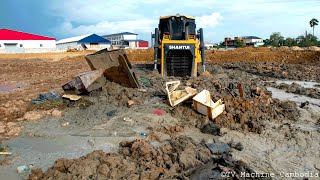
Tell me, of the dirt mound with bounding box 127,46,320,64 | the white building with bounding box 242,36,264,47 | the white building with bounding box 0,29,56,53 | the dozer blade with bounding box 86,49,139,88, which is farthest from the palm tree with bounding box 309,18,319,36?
the dozer blade with bounding box 86,49,139,88

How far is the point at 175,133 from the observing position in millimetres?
6961

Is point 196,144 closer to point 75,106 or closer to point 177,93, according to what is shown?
point 177,93

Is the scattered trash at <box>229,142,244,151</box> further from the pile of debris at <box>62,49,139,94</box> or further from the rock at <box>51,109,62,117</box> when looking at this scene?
the rock at <box>51,109,62,117</box>

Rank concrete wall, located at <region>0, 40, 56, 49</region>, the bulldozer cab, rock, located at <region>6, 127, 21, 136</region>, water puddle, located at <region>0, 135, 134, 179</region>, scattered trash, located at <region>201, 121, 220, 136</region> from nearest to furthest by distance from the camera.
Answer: water puddle, located at <region>0, 135, 134, 179</region> → scattered trash, located at <region>201, 121, 220, 136</region> → rock, located at <region>6, 127, 21, 136</region> → the bulldozer cab → concrete wall, located at <region>0, 40, 56, 49</region>

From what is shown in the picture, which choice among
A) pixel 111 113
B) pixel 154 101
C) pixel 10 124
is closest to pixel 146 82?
pixel 154 101

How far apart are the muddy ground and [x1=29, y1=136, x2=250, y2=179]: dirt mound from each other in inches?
0.6

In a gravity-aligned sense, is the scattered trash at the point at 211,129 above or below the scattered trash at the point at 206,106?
below

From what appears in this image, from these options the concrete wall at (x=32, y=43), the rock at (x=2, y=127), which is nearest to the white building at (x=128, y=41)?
the concrete wall at (x=32, y=43)

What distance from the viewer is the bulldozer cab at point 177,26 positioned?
42.9 feet

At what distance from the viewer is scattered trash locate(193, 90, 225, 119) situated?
743 cm

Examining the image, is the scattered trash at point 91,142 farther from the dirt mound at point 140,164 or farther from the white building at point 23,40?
the white building at point 23,40

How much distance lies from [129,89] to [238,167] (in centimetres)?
542

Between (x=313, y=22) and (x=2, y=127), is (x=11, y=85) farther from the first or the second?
(x=313, y=22)

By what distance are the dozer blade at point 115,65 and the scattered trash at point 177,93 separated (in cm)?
129
